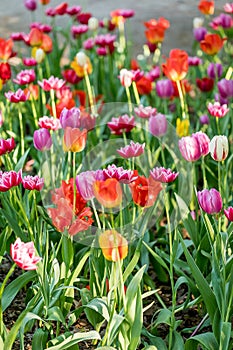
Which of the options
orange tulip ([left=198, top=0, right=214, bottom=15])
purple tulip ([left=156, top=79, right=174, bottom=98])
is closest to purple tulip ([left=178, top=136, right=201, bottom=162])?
purple tulip ([left=156, top=79, right=174, bottom=98])

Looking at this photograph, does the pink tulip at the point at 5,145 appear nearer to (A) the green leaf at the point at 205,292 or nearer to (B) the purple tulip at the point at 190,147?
(B) the purple tulip at the point at 190,147

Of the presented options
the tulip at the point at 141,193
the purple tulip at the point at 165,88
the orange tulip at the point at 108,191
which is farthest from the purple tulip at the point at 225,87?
the orange tulip at the point at 108,191

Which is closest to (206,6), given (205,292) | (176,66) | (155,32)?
(155,32)

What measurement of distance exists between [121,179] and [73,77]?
1483 mm

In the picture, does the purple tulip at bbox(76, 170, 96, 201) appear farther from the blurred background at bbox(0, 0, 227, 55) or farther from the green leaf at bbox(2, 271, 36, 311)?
the blurred background at bbox(0, 0, 227, 55)

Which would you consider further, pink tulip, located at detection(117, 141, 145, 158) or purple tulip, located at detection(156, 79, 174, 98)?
purple tulip, located at detection(156, 79, 174, 98)

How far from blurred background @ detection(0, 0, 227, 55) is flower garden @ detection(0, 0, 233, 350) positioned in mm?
1728

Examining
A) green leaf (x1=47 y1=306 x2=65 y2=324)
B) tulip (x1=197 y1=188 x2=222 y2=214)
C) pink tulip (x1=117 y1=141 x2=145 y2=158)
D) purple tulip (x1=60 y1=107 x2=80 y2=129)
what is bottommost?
green leaf (x1=47 y1=306 x2=65 y2=324)

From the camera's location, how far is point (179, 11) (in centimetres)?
559

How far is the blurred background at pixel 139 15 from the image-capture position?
5121 millimetres

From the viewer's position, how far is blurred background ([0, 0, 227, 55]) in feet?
16.8

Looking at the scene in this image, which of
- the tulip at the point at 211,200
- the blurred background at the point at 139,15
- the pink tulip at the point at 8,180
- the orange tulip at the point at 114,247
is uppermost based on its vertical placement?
the pink tulip at the point at 8,180

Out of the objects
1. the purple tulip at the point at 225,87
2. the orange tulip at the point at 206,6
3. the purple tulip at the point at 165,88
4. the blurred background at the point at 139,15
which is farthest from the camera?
the blurred background at the point at 139,15

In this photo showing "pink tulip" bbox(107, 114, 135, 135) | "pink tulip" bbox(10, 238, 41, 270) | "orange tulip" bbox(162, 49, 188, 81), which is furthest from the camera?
"orange tulip" bbox(162, 49, 188, 81)
